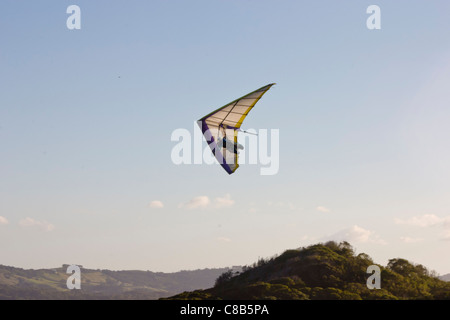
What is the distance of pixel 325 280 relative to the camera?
41656 millimetres

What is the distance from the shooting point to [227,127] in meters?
32.5

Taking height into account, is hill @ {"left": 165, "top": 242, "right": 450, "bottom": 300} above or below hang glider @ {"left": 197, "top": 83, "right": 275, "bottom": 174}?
below

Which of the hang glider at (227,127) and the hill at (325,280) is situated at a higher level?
the hang glider at (227,127)

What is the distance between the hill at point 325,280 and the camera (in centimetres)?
3728

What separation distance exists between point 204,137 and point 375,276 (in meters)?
22.5

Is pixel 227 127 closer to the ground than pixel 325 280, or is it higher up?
Answer: higher up

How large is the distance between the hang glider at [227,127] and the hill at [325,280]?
39.3 ft

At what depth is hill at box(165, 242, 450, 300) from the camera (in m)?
37.3

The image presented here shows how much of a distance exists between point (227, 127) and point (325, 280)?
18.1m

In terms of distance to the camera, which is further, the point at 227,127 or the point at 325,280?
the point at 325,280

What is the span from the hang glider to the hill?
12.0m

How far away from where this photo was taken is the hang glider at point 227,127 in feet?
98.8

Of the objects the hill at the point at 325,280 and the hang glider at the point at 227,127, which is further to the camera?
the hill at the point at 325,280
